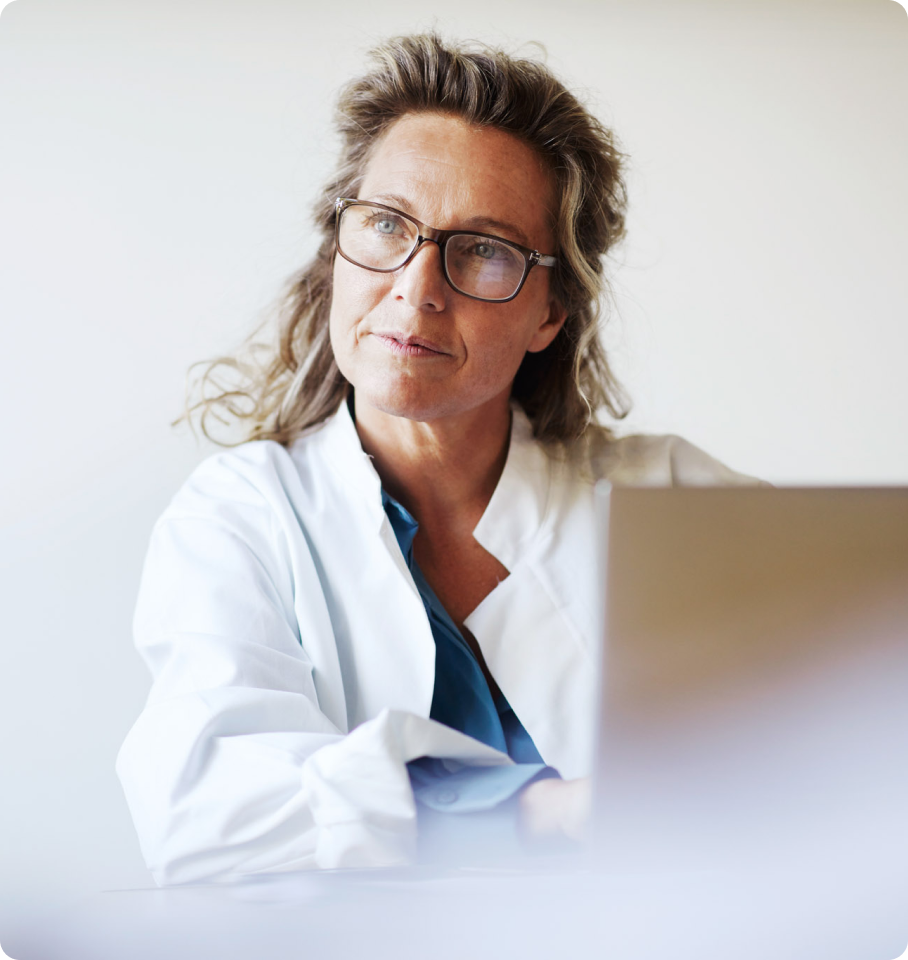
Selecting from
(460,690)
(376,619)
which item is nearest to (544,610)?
(460,690)

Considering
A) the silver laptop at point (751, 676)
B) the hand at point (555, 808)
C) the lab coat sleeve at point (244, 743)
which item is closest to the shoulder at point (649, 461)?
the lab coat sleeve at point (244, 743)

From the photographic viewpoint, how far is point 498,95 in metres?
1.52

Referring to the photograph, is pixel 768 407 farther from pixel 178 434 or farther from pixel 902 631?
pixel 902 631

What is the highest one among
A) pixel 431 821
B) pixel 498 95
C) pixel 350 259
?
pixel 498 95

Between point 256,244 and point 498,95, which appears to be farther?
point 256,244

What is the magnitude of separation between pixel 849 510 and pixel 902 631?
0.12 metres

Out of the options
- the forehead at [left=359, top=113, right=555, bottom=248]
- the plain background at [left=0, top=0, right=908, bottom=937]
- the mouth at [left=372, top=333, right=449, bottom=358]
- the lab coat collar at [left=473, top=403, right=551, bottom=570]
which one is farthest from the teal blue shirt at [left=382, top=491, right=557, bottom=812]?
the plain background at [left=0, top=0, right=908, bottom=937]

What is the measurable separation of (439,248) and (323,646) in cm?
65

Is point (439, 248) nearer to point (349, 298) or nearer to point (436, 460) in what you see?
point (349, 298)

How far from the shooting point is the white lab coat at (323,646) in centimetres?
99

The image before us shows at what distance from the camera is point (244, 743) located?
107cm

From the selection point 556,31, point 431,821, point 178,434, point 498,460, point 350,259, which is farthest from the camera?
point 556,31

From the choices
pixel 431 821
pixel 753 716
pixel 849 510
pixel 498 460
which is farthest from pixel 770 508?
pixel 498 460

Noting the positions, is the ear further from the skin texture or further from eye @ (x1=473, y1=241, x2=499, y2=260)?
eye @ (x1=473, y1=241, x2=499, y2=260)
